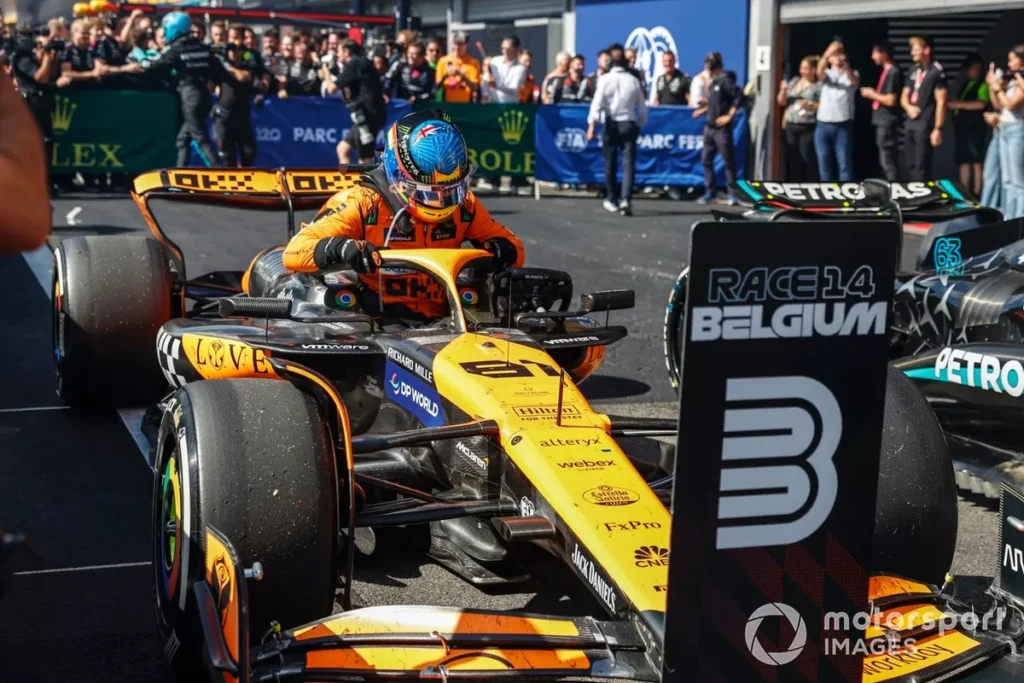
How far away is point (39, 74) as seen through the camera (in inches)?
608

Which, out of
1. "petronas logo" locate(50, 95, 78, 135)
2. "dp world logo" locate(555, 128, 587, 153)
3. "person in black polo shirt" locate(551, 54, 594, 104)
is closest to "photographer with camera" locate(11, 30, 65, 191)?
"petronas logo" locate(50, 95, 78, 135)

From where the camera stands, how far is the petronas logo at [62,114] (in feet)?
52.1

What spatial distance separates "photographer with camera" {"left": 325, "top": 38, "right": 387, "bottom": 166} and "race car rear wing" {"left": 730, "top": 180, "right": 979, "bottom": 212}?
392 inches

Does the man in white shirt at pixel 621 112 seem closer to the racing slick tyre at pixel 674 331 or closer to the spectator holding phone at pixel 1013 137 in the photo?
the spectator holding phone at pixel 1013 137

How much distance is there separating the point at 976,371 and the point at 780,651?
3.23m

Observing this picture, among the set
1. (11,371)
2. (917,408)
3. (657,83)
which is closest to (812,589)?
(917,408)

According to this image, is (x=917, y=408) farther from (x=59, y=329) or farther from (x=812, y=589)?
(x=59, y=329)

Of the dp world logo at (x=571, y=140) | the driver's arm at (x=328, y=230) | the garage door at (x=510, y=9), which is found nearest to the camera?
the driver's arm at (x=328, y=230)

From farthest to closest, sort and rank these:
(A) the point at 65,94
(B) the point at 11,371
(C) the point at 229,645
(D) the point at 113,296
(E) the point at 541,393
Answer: (A) the point at 65,94
(B) the point at 11,371
(D) the point at 113,296
(E) the point at 541,393
(C) the point at 229,645

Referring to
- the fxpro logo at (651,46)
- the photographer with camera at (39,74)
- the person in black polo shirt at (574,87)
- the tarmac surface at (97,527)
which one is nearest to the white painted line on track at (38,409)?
the tarmac surface at (97,527)

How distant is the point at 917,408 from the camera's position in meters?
4.22

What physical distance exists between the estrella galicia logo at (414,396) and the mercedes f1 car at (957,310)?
2101mm

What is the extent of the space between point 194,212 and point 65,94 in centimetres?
279

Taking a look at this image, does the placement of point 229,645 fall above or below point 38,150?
below
